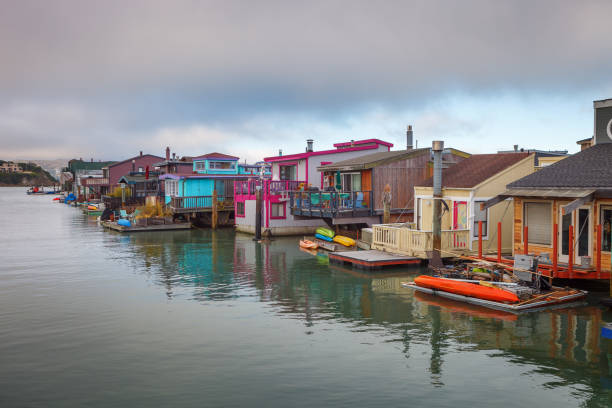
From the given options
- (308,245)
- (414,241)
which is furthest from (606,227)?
(308,245)

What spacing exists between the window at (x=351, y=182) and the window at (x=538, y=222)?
16.7 m

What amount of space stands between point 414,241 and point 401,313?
345 inches

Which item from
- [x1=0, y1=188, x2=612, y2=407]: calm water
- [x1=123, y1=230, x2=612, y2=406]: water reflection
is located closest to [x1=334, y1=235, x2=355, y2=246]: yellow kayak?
[x1=123, y1=230, x2=612, y2=406]: water reflection

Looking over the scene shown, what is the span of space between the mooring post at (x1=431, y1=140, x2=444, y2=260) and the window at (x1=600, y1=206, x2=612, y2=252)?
6763mm

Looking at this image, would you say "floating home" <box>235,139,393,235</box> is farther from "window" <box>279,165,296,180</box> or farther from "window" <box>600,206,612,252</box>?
"window" <box>600,206,612,252</box>

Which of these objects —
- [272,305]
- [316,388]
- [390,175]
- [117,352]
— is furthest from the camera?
[390,175]

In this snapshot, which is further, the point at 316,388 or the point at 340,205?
the point at 340,205

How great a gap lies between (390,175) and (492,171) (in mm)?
9878

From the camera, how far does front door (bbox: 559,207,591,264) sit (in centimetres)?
1927

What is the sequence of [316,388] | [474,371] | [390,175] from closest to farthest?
[316,388], [474,371], [390,175]

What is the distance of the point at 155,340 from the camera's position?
14977 mm

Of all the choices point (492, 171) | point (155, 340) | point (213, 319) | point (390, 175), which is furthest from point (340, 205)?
point (155, 340)

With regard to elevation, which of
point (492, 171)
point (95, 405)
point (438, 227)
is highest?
point (492, 171)

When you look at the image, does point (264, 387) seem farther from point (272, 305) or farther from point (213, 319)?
point (272, 305)
